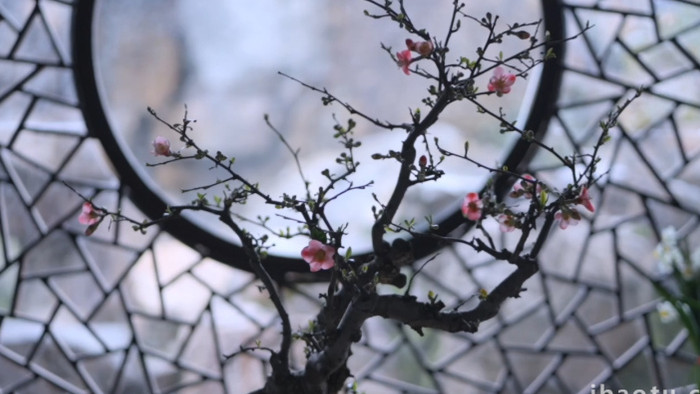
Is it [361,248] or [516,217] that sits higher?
[361,248]

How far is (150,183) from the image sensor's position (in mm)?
1161

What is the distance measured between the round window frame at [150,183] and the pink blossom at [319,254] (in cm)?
40

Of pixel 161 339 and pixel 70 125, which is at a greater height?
pixel 70 125

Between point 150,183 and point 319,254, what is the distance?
503 millimetres

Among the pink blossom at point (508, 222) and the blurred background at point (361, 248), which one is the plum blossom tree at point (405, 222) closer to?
the pink blossom at point (508, 222)

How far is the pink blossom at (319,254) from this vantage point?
0.74 m

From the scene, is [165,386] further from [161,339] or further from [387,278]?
[387,278]

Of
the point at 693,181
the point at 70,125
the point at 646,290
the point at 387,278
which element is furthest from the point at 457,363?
the point at 70,125

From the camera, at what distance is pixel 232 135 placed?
2.17 m

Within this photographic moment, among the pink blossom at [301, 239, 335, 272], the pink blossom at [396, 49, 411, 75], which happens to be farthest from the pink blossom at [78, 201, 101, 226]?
the pink blossom at [396, 49, 411, 75]

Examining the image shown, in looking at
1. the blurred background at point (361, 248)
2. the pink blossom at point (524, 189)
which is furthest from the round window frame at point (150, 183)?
the pink blossom at point (524, 189)

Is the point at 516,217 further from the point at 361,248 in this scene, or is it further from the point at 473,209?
the point at 361,248

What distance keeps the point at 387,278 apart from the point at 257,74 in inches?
61.2

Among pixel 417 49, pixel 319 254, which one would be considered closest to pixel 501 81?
pixel 417 49
